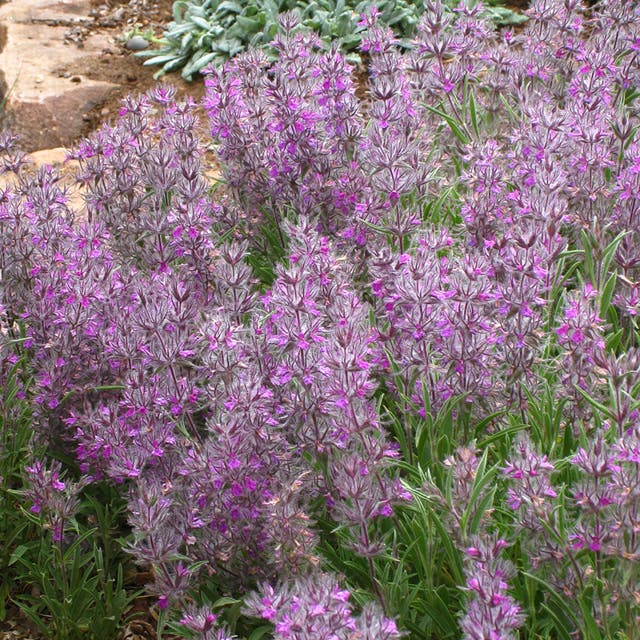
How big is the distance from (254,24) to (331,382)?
5776 mm

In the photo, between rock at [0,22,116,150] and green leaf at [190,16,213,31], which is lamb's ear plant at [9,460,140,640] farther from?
green leaf at [190,16,213,31]

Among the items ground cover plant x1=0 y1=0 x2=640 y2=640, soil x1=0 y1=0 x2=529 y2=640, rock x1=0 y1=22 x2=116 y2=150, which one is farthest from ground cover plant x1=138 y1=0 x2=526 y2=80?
ground cover plant x1=0 y1=0 x2=640 y2=640

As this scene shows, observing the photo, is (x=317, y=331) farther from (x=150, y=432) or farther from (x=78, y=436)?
(x=78, y=436)

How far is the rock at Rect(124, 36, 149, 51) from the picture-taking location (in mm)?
8328

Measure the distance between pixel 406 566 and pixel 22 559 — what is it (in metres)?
1.34

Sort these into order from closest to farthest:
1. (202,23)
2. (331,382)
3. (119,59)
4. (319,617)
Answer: (319,617)
(331,382)
(202,23)
(119,59)

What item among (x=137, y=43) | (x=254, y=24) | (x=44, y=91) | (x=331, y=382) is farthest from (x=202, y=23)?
(x=331, y=382)

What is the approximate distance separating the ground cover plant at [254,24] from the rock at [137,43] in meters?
0.23

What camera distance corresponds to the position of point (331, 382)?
2508 millimetres

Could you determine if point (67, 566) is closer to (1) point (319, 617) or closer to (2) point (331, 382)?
(2) point (331, 382)

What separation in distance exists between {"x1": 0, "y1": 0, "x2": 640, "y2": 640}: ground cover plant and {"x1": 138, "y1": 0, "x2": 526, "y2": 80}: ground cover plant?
332cm

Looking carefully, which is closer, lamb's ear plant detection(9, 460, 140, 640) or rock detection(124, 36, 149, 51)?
lamb's ear plant detection(9, 460, 140, 640)

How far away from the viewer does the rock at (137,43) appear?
8328 millimetres

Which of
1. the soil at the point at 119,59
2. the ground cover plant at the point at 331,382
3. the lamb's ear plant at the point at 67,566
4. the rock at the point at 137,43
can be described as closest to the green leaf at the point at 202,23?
the soil at the point at 119,59
